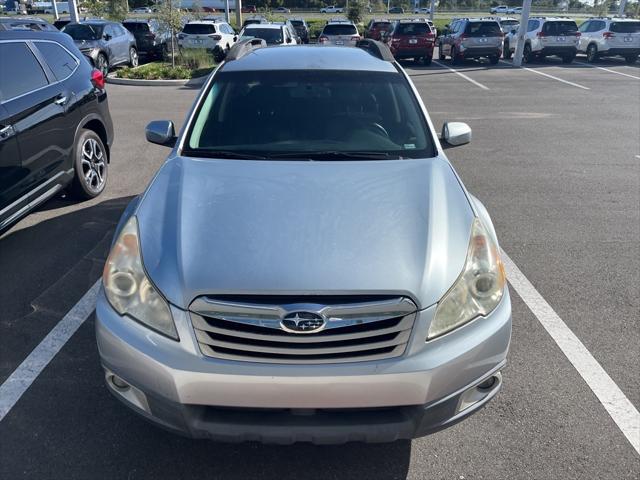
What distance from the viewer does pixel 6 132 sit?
4602mm

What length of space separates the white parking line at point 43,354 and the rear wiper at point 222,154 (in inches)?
57.4

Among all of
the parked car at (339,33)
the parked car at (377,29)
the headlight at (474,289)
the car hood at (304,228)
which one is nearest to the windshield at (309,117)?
the car hood at (304,228)

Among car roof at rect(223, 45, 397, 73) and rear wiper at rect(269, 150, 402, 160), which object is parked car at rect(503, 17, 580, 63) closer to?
car roof at rect(223, 45, 397, 73)

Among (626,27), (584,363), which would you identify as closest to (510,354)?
(584,363)

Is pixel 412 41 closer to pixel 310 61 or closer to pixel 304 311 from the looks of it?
pixel 310 61

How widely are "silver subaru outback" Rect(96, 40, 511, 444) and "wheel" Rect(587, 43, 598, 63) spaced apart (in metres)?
23.4

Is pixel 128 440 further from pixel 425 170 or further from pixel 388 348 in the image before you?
pixel 425 170

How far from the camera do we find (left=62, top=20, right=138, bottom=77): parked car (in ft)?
54.3

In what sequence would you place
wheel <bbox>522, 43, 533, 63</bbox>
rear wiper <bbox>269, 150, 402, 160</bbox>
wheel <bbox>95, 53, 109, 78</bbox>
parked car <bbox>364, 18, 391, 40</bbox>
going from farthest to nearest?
parked car <bbox>364, 18, 391, 40</bbox> < wheel <bbox>522, 43, 533, 63</bbox> < wheel <bbox>95, 53, 109, 78</bbox> < rear wiper <bbox>269, 150, 402, 160</bbox>

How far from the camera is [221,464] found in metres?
2.74

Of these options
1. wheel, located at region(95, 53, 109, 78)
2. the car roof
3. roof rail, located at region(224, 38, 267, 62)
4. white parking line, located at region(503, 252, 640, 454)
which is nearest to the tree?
wheel, located at region(95, 53, 109, 78)

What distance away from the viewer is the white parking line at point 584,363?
3041 millimetres

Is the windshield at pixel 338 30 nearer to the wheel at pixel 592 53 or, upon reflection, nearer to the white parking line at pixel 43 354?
the wheel at pixel 592 53

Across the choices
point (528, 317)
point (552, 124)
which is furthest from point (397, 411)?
point (552, 124)
